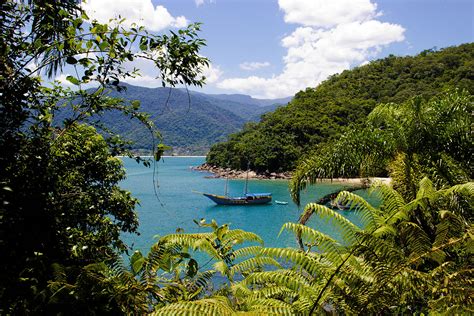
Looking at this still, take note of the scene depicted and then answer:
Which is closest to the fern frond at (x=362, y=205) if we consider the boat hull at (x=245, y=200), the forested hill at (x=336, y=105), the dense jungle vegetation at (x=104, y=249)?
the dense jungle vegetation at (x=104, y=249)

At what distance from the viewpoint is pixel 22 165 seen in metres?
2.24

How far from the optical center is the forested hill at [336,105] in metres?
47.3

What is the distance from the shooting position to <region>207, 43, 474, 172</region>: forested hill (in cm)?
4734

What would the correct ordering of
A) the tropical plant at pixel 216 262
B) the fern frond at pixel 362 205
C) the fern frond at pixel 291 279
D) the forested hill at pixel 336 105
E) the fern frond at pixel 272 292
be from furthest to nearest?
the forested hill at pixel 336 105, the fern frond at pixel 362 205, the fern frond at pixel 272 292, the fern frond at pixel 291 279, the tropical plant at pixel 216 262

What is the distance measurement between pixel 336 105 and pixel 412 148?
4942cm

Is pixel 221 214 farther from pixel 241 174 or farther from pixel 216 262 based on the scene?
pixel 216 262

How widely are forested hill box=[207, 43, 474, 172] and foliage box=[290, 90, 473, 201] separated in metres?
35.6

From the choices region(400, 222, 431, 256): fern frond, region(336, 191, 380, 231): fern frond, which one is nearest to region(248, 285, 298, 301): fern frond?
region(400, 222, 431, 256): fern frond

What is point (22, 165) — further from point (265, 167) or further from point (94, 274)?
point (265, 167)

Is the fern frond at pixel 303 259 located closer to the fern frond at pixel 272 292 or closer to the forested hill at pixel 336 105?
the fern frond at pixel 272 292

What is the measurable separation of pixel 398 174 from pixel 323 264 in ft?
13.6

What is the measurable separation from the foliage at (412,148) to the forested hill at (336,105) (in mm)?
35579

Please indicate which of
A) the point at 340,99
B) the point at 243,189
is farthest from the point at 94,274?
the point at 340,99

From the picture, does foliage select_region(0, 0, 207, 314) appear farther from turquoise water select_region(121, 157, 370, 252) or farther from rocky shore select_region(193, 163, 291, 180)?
rocky shore select_region(193, 163, 291, 180)
